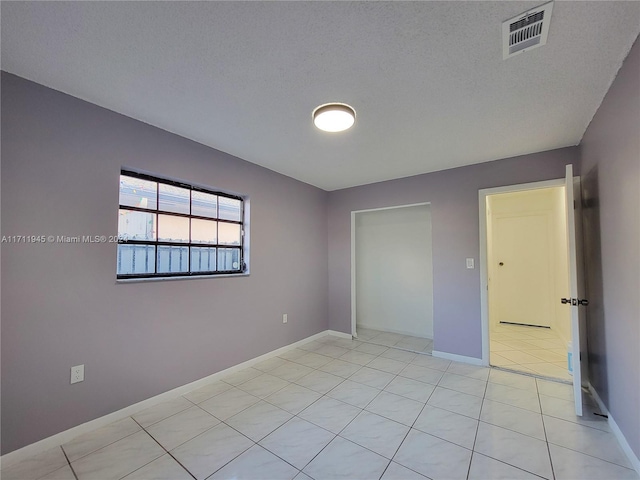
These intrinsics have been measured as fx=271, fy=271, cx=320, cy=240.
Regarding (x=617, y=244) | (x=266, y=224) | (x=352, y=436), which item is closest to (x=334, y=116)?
(x=266, y=224)

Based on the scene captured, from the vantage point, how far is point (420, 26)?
1.39m

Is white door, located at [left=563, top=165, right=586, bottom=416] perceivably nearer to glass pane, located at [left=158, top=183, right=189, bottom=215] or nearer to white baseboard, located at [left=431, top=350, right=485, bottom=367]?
white baseboard, located at [left=431, top=350, right=485, bottom=367]

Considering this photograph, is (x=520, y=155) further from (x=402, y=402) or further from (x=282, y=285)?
(x=282, y=285)

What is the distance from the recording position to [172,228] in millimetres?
2670

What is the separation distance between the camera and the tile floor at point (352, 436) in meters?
1.64

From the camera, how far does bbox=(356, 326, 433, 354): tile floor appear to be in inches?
154

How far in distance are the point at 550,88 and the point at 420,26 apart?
3.99 feet

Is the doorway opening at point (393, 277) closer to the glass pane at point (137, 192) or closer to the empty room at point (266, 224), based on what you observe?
the empty room at point (266, 224)

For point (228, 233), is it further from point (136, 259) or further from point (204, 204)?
point (136, 259)

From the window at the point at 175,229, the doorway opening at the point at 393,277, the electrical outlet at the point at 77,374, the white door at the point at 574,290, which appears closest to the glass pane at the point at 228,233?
the window at the point at 175,229

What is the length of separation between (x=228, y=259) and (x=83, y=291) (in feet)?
4.54

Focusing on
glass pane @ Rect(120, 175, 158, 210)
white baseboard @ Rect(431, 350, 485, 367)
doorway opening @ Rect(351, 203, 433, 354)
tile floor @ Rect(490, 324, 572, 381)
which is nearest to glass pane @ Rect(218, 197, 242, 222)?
glass pane @ Rect(120, 175, 158, 210)

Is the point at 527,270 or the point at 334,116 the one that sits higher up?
the point at 334,116

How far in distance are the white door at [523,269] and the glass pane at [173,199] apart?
5283mm
